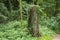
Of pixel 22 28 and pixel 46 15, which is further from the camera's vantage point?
pixel 46 15

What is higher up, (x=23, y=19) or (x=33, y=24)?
(x=33, y=24)

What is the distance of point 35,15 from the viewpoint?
1353 centimetres

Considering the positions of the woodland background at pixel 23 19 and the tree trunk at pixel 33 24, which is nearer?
the woodland background at pixel 23 19

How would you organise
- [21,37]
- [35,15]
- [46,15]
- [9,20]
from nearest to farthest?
[21,37], [35,15], [9,20], [46,15]

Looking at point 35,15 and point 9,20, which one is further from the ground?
point 35,15

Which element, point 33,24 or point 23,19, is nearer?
point 33,24

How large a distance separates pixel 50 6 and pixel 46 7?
0.44 meters

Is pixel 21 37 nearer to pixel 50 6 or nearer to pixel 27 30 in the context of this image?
pixel 27 30

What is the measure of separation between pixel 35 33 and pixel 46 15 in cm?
849

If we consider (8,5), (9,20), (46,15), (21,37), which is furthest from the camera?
(46,15)

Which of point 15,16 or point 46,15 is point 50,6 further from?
point 15,16

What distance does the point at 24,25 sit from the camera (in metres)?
15.3

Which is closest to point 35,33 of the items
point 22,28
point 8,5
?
point 22,28

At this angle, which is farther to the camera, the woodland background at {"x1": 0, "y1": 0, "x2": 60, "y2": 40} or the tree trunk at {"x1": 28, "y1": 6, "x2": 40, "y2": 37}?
the tree trunk at {"x1": 28, "y1": 6, "x2": 40, "y2": 37}
